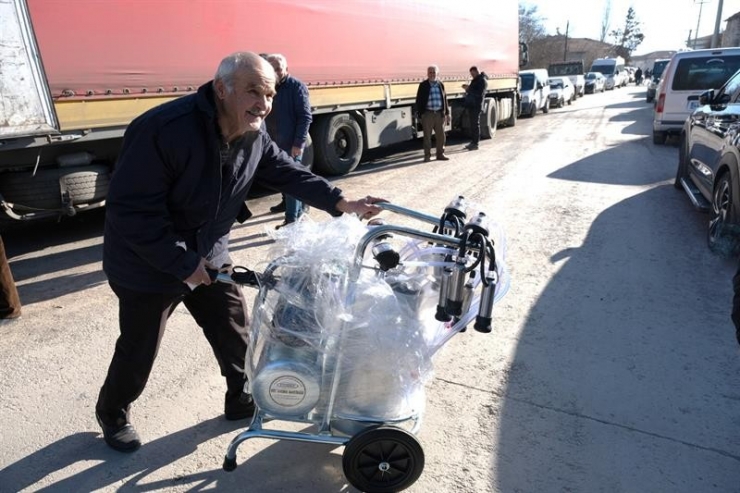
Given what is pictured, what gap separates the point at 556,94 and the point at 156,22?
21.5 metres

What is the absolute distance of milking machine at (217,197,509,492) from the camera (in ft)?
6.78

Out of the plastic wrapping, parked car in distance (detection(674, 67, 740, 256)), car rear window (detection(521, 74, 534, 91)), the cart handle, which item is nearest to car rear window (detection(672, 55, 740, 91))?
parked car in distance (detection(674, 67, 740, 256))

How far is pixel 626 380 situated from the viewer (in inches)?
120

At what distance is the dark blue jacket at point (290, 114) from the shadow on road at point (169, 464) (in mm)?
3579

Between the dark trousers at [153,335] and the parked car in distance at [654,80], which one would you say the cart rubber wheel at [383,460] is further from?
the parked car in distance at [654,80]

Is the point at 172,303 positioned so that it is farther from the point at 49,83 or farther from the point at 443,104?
the point at 443,104

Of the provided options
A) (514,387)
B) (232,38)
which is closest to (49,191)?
(232,38)

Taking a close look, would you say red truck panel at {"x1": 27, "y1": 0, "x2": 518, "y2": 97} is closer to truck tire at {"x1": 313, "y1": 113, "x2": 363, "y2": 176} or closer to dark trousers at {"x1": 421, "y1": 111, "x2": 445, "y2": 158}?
truck tire at {"x1": 313, "y1": 113, "x2": 363, "y2": 176}

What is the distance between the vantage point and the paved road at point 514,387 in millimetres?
2387

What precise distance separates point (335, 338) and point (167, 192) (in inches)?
34.4

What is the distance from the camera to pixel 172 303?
2.39 m

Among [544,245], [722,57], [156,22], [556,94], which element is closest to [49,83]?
[156,22]

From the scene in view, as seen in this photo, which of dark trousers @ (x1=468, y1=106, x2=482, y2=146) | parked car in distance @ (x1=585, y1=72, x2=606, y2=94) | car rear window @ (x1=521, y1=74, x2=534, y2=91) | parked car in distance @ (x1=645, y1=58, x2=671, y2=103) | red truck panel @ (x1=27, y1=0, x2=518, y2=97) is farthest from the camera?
parked car in distance @ (x1=585, y1=72, x2=606, y2=94)

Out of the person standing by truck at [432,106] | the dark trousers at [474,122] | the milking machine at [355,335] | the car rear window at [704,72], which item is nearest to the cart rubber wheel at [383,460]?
the milking machine at [355,335]
